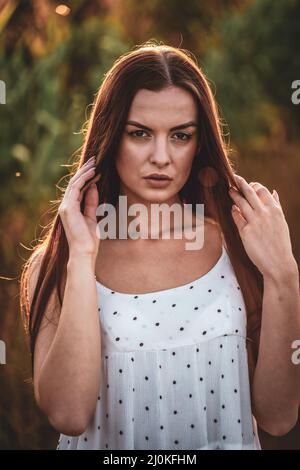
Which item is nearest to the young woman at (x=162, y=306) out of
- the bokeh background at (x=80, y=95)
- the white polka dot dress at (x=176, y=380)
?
the white polka dot dress at (x=176, y=380)

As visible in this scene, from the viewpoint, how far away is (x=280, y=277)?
1.67 m

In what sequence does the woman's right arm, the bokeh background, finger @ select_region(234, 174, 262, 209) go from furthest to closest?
the bokeh background
finger @ select_region(234, 174, 262, 209)
the woman's right arm

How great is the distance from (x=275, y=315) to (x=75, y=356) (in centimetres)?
52

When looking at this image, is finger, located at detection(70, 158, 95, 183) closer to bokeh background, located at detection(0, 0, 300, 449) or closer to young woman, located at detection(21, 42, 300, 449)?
young woman, located at detection(21, 42, 300, 449)

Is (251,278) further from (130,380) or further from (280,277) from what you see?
(130,380)

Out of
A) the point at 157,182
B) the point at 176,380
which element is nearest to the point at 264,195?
the point at 157,182

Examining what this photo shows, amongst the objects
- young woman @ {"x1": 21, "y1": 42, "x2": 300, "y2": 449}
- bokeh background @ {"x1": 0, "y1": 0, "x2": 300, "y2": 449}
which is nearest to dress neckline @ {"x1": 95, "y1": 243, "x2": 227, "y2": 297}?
young woman @ {"x1": 21, "y1": 42, "x2": 300, "y2": 449}

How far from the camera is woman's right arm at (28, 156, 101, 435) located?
1624mm

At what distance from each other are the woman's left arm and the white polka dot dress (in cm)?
6

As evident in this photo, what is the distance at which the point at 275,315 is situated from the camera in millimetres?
1660

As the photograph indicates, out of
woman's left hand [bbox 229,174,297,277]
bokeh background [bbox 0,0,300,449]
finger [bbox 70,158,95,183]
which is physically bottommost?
woman's left hand [bbox 229,174,297,277]

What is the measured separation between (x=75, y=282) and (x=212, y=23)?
20.6 feet

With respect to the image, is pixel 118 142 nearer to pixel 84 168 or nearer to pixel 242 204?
pixel 84 168

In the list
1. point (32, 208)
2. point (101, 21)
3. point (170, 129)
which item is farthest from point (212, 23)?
point (170, 129)
